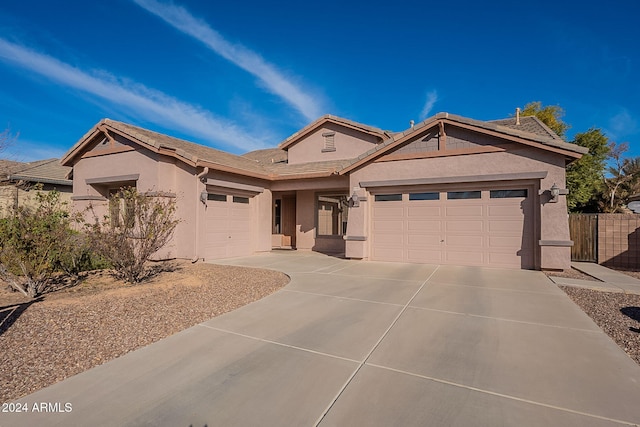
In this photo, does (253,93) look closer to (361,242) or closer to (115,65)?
(115,65)

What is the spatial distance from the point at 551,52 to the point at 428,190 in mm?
10423

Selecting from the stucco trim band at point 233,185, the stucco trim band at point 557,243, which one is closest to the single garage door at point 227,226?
the stucco trim band at point 233,185

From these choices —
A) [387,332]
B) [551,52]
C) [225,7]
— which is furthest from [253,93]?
[387,332]

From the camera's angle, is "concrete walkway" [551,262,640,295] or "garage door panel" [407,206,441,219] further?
"garage door panel" [407,206,441,219]

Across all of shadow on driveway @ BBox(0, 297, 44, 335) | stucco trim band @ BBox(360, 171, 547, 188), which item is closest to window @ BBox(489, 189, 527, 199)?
stucco trim band @ BBox(360, 171, 547, 188)

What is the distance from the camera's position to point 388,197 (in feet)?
37.2

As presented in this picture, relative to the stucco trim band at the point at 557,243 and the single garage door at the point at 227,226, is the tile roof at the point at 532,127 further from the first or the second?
the single garage door at the point at 227,226

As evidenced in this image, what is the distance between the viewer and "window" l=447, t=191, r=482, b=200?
32.8 feet

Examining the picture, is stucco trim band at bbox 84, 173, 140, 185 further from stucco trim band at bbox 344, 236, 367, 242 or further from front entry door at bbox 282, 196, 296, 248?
stucco trim band at bbox 344, 236, 367, 242

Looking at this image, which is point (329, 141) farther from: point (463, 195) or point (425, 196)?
point (463, 195)

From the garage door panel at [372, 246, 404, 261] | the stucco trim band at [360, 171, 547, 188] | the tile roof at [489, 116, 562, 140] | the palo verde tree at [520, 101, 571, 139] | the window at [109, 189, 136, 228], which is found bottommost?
the garage door panel at [372, 246, 404, 261]

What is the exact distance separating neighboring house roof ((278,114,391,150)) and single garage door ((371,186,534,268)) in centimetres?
A: 429

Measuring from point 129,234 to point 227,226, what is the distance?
5185 millimetres

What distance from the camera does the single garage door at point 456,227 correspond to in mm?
9516
